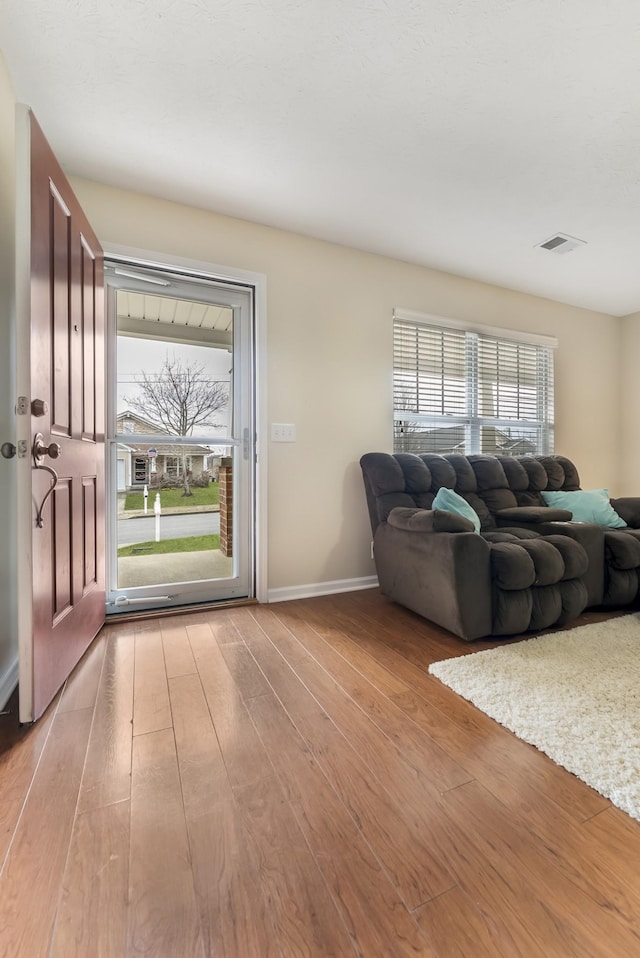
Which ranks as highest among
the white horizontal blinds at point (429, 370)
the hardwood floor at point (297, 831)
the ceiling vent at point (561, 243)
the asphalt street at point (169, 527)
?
the ceiling vent at point (561, 243)

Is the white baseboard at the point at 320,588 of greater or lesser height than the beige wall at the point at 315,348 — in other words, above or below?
below

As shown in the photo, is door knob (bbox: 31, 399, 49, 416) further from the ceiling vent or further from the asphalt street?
the ceiling vent

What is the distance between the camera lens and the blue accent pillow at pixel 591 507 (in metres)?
2.72

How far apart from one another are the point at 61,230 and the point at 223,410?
1191 millimetres

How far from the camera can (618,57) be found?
1.50 m

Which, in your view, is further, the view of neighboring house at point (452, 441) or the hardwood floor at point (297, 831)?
the view of neighboring house at point (452, 441)

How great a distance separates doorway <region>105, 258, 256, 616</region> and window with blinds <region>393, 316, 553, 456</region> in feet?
4.03

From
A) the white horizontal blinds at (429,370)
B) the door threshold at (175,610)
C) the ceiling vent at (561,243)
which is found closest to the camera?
the door threshold at (175,610)

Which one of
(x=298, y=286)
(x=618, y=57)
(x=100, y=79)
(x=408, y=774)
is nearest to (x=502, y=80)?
(x=618, y=57)

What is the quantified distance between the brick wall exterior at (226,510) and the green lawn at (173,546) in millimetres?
45

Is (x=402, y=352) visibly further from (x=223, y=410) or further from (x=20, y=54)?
(x=20, y=54)

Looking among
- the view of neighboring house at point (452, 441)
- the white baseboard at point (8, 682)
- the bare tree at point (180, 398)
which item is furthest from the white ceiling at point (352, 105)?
the white baseboard at point (8, 682)

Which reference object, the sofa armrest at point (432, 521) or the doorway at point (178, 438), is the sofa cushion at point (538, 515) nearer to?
the sofa armrest at point (432, 521)

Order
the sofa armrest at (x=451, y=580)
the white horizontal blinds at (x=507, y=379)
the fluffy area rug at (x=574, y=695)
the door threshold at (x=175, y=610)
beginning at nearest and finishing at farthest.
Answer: the fluffy area rug at (x=574, y=695), the sofa armrest at (x=451, y=580), the door threshold at (x=175, y=610), the white horizontal blinds at (x=507, y=379)
